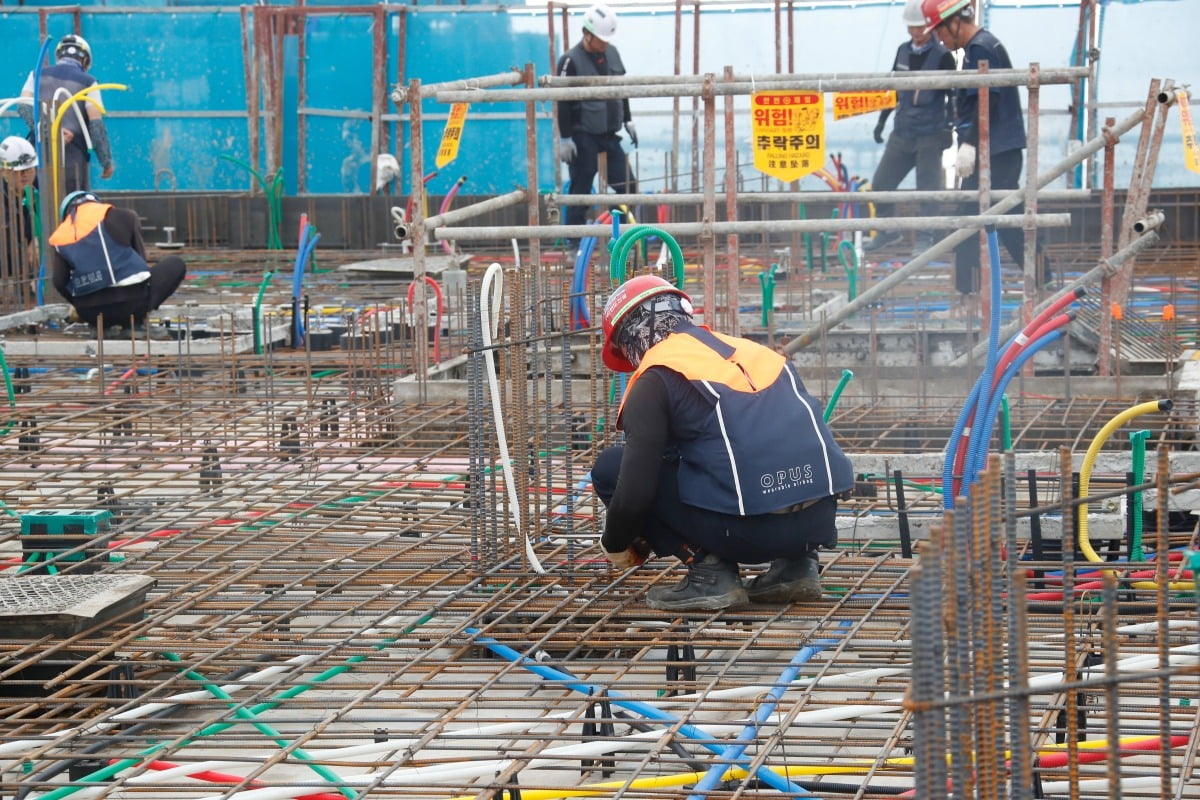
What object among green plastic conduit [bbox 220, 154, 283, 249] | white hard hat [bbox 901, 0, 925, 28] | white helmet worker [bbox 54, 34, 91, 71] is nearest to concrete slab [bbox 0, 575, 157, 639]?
white hard hat [bbox 901, 0, 925, 28]

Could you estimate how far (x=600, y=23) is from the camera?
12062 mm

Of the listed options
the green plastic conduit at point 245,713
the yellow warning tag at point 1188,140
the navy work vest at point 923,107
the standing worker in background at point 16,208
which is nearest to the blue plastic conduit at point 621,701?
the green plastic conduit at point 245,713

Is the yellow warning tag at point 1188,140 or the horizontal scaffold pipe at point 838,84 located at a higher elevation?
the horizontal scaffold pipe at point 838,84

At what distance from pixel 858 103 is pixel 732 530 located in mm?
5429

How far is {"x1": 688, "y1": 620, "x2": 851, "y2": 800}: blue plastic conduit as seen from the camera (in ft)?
12.6

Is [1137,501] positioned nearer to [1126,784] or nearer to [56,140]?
[1126,784]

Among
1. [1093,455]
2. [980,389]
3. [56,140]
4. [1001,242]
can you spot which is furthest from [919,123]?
[1093,455]

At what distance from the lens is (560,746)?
4.26m

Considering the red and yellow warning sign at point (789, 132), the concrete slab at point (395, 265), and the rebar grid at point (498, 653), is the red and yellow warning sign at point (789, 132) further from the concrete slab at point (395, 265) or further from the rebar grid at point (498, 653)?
the concrete slab at point (395, 265)

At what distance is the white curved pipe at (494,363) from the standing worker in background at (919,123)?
5.74 m

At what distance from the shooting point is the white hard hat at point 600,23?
1199cm

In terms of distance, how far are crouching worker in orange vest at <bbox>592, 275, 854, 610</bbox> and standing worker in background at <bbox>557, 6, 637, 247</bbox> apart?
677 cm

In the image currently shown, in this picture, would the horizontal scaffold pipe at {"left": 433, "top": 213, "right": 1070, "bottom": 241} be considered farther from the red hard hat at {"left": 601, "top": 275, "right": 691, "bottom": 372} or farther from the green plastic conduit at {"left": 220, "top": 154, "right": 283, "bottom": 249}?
the green plastic conduit at {"left": 220, "top": 154, "right": 283, "bottom": 249}

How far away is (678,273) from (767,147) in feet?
6.06
